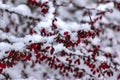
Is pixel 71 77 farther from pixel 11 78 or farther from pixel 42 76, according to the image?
pixel 11 78

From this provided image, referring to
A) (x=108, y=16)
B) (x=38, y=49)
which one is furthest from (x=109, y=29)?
(x=38, y=49)

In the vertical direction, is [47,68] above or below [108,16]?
below

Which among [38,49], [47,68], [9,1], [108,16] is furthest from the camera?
[108,16]

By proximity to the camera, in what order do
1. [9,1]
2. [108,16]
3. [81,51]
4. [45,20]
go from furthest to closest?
[108,16] → [9,1] → [81,51] → [45,20]

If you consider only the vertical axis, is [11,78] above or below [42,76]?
above

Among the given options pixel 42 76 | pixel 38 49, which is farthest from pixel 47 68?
pixel 38 49

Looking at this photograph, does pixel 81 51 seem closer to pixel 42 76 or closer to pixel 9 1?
pixel 42 76

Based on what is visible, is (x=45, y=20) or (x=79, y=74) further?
(x=79, y=74)

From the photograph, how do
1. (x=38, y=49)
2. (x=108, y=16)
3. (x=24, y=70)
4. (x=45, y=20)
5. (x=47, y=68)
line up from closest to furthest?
(x=38, y=49), (x=45, y=20), (x=24, y=70), (x=47, y=68), (x=108, y=16)

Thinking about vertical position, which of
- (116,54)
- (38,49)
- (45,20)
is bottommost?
(116,54)
